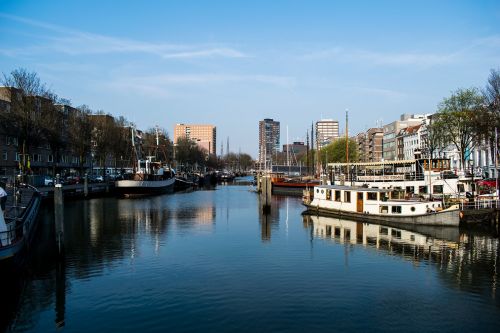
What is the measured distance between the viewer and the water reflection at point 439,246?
2636 centimetres

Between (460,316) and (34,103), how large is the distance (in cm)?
6608

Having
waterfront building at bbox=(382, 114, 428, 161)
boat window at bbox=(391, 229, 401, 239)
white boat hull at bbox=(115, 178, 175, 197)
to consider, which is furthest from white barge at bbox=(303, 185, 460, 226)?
waterfront building at bbox=(382, 114, 428, 161)

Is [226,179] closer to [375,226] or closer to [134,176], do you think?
[134,176]

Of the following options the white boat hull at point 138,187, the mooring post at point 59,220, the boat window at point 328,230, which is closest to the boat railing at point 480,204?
the boat window at point 328,230

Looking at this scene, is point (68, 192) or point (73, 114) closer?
point (68, 192)

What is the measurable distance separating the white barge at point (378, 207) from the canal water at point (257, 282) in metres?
1.67

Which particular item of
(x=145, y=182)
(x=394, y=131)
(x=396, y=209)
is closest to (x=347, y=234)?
(x=396, y=209)

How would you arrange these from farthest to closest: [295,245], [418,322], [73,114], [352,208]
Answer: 1. [73,114]
2. [352,208]
3. [295,245]
4. [418,322]

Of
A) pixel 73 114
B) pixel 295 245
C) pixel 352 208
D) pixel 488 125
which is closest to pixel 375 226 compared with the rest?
pixel 352 208

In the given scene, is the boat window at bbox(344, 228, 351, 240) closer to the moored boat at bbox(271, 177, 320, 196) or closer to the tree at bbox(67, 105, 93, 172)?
the moored boat at bbox(271, 177, 320, 196)

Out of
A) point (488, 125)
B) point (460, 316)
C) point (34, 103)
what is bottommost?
point (460, 316)

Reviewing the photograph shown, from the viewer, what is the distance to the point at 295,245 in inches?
1436

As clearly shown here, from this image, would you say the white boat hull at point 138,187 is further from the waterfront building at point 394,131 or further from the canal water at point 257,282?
the waterfront building at point 394,131

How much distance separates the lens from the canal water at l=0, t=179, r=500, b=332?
63.4 ft
